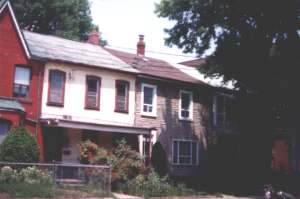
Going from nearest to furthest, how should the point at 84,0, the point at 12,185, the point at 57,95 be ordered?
the point at 12,185 → the point at 57,95 → the point at 84,0

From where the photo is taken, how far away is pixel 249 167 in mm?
36406

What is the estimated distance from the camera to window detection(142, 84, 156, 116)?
3375cm

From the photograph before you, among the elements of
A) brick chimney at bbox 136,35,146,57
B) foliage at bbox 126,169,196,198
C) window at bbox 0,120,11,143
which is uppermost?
brick chimney at bbox 136,35,146,57

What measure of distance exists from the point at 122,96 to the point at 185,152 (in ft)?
22.4

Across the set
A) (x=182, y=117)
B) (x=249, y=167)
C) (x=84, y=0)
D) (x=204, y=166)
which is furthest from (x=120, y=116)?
(x=84, y=0)

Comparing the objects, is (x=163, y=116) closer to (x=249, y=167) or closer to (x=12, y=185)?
(x=249, y=167)

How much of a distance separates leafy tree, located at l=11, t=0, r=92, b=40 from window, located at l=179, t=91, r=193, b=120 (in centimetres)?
2263

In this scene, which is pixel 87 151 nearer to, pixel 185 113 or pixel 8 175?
pixel 8 175

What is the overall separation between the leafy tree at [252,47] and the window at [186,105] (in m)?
2.44

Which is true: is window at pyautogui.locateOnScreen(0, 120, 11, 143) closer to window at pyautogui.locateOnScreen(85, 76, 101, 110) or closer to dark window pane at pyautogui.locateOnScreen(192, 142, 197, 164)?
window at pyautogui.locateOnScreen(85, 76, 101, 110)

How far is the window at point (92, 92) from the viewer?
31.0 metres

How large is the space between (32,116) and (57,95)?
211 centimetres

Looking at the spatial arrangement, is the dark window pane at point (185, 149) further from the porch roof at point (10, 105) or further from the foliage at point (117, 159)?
the porch roof at point (10, 105)

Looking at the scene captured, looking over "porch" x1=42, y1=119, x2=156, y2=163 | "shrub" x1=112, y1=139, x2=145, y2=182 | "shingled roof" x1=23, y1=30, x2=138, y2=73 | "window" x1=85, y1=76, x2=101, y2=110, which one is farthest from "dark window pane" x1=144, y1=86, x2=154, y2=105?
"shrub" x1=112, y1=139, x2=145, y2=182
